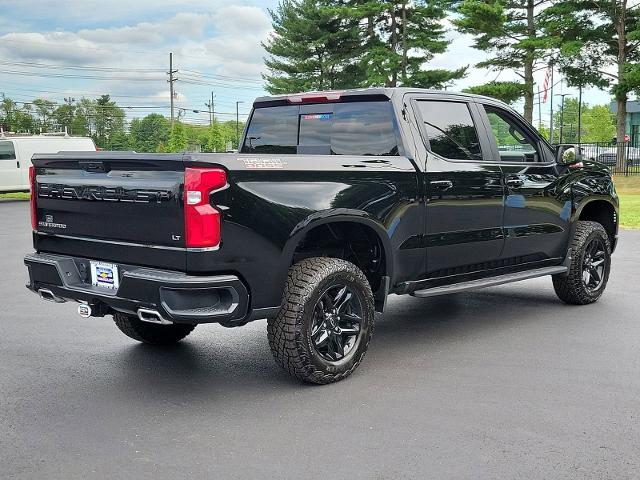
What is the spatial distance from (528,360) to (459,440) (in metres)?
1.77

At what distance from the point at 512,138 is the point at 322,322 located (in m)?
2.91

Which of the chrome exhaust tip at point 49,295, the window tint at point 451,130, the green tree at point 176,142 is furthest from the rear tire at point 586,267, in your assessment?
the green tree at point 176,142

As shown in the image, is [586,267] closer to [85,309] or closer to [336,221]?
[336,221]

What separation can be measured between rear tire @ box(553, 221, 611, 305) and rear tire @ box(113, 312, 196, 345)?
144 inches

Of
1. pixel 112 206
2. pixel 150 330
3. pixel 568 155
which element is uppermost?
pixel 568 155

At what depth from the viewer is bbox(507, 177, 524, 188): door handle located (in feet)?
21.1

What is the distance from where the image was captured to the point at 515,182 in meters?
6.51

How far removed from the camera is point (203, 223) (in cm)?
435

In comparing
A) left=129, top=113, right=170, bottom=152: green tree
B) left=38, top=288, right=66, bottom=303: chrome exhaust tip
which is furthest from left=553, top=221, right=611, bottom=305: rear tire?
left=129, top=113, right=170, bottom=152: green tree

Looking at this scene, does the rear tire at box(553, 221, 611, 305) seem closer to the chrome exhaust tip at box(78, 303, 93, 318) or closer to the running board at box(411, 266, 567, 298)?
the running board at box(411, 266, 567, 298)

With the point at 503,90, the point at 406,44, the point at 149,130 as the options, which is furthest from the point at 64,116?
the point at 503,90

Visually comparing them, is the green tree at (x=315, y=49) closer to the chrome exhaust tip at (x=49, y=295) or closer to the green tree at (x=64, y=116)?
the chrome exhaust tip at (x=49, y=295)

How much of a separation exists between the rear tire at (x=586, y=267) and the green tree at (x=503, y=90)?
89.6 ft

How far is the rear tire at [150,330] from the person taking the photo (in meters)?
5.97
